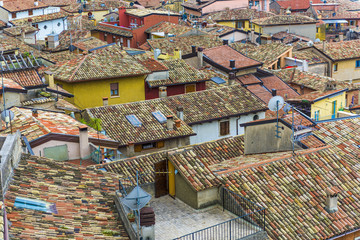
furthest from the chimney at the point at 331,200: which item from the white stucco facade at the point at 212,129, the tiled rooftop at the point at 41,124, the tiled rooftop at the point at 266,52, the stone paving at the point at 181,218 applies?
the tiled rooftop at the point at 266,52

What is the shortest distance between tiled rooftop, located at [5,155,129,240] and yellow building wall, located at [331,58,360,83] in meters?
42.2

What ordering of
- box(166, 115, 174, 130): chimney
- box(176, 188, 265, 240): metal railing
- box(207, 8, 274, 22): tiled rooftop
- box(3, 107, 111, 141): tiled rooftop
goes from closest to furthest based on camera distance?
box(176, 188, 265, 240): metal railing
box(3, 107, 111, 141): tiled rooftop
box(166, 115, 174, 130): chimney
box(207, 8, 274, 22): tiled rooftop

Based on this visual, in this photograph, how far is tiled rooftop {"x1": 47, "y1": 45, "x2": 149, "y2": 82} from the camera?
37.9 m

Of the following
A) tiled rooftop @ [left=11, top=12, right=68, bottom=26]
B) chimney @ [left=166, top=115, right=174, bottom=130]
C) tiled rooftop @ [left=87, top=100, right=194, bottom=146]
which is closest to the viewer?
tiled rooftop @ [left=87, top=100, right=194, bottom=146]

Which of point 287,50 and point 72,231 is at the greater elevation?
point 72,231

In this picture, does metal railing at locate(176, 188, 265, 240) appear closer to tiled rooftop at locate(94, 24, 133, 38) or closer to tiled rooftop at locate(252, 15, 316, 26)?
tiled rooftop at locate(94, 24, 133, 38)

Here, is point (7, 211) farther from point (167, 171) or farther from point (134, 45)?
point (134, 45)

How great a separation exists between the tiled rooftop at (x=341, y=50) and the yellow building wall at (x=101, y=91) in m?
23.1

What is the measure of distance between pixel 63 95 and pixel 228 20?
→ 162ft

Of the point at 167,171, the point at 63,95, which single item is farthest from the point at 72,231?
the point at 63,95

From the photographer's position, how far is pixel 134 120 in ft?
105

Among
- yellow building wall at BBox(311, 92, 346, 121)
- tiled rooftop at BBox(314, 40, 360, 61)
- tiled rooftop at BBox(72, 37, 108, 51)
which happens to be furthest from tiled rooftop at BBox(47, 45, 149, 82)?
tiled rooftop at BBox(314, 40, 360, 61)

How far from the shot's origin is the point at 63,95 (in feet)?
114

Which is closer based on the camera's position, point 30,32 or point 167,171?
point 167,171
